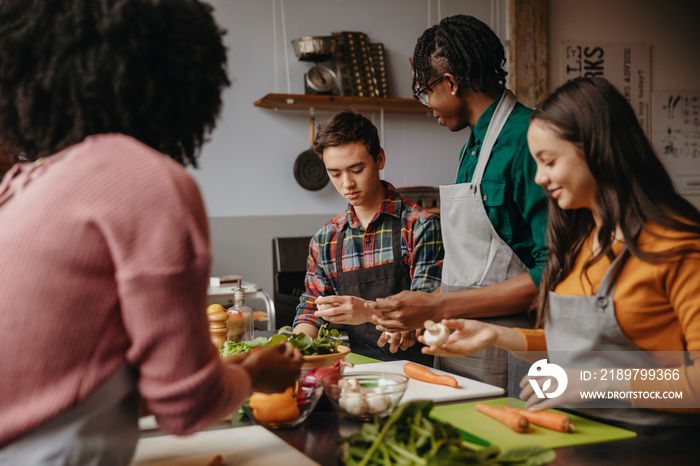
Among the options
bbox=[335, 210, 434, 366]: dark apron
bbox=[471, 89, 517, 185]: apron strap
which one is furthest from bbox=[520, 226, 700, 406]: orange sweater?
bbox=[335, 210, 434, 366]: dark apron

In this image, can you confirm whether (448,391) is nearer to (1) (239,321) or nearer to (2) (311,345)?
(2) (311,345)

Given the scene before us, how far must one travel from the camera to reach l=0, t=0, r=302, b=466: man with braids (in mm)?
688

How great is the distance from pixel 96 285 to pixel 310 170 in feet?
12.5

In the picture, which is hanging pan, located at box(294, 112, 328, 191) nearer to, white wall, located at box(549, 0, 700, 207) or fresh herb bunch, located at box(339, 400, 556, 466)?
white wall, located at box(549, 0, 700, 207)

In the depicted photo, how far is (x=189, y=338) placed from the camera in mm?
711

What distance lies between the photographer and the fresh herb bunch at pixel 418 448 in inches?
34.3

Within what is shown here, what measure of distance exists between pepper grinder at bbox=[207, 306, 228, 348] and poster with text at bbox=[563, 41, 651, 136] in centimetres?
380

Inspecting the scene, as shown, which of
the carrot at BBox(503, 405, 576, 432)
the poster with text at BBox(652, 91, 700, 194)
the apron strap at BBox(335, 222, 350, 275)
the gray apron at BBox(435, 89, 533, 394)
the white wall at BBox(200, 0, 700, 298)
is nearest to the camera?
the carrot at BBox(503, 405, 576, 432)

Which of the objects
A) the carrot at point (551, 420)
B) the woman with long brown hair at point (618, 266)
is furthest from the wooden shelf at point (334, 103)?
the carrot at point (551, 420)

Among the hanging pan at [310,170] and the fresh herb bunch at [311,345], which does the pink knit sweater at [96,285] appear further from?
the hanging pan at [310,170]

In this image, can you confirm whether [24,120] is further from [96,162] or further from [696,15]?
[696,15]

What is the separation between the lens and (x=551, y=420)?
1.14m

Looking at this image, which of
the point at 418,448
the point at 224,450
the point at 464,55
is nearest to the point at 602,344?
the point at 418,448

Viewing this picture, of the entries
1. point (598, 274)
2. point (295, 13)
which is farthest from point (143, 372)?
point (295, 13)
